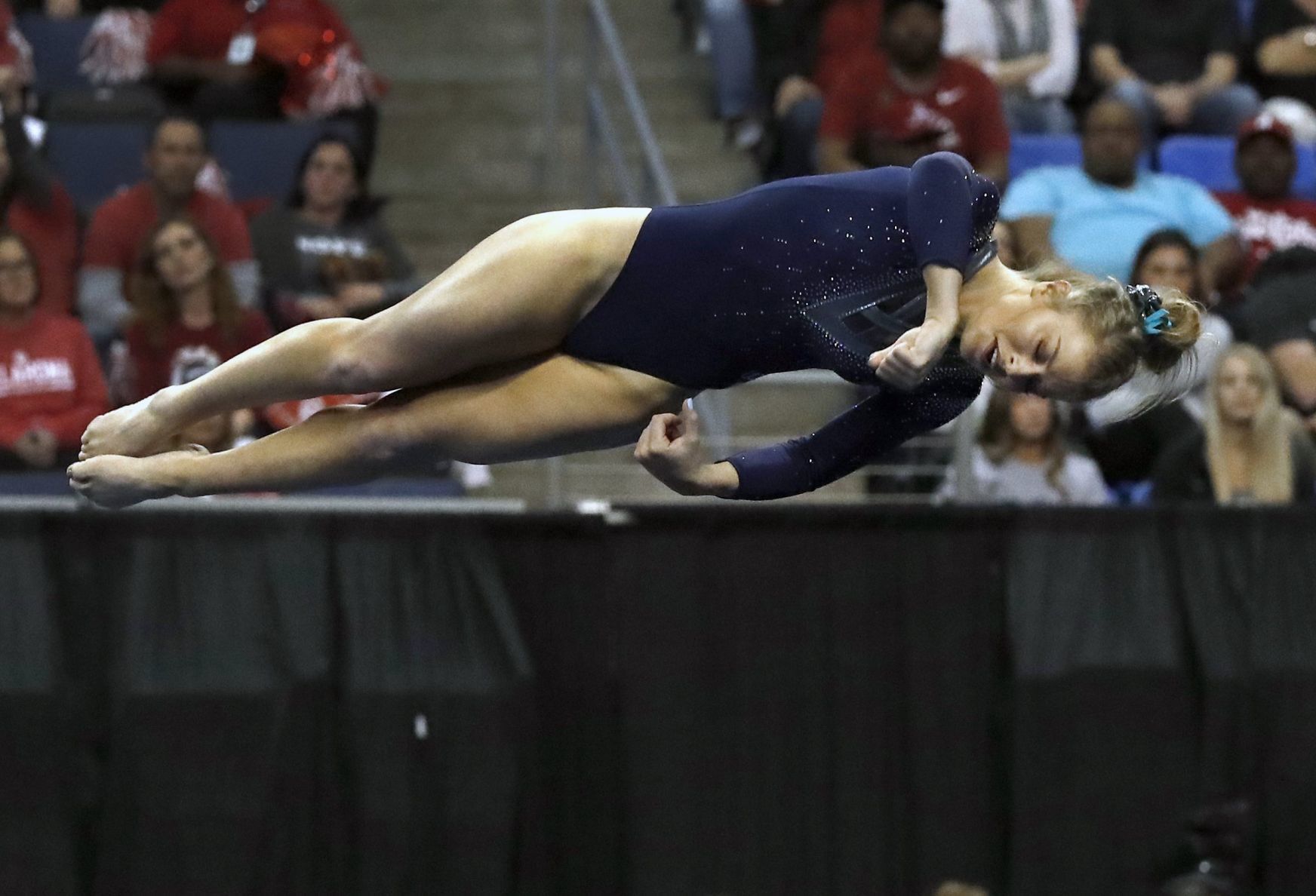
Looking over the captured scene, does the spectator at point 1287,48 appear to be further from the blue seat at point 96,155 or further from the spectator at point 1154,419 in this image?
the blue seat at point 96,155

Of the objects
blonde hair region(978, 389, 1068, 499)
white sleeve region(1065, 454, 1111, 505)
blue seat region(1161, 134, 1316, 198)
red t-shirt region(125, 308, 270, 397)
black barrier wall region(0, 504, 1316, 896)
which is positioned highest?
blue seat region(1161, 134, 1316, 198)

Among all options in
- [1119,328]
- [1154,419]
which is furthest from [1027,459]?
[1119,328]

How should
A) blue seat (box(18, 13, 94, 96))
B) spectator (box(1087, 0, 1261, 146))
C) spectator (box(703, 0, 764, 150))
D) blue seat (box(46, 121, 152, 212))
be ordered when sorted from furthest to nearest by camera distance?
spectator (box(1087, 0, 1261, 146)) < spectator (box(703, 0, 764, 150)) < blue seat (box(18, 13, 94, 96)) < blue seat (box(46, 121, 152, 212))

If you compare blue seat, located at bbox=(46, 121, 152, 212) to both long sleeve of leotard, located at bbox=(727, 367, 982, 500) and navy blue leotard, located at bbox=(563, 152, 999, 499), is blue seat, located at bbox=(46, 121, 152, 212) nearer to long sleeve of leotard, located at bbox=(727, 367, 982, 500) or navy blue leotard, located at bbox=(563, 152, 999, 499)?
navy blue leotard, located at bbox=(563, 152, 999, 499)

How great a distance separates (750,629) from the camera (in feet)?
16.7

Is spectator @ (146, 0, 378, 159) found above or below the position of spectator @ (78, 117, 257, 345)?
above

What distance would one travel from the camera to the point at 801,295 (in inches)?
144

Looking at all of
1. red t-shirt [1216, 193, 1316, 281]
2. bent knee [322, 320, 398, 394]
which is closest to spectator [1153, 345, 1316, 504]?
red t-shirt [1216, 193, 1316, 281]

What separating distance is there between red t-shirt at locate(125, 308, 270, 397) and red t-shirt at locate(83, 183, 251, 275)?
0.38 meters

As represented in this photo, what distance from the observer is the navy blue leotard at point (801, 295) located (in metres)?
3.61

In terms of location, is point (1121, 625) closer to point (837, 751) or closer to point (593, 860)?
point (837, 751)

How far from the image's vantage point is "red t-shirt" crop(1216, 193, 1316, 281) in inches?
280

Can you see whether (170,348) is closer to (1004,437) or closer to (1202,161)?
(1004,437)

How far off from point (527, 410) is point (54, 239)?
3047mm
